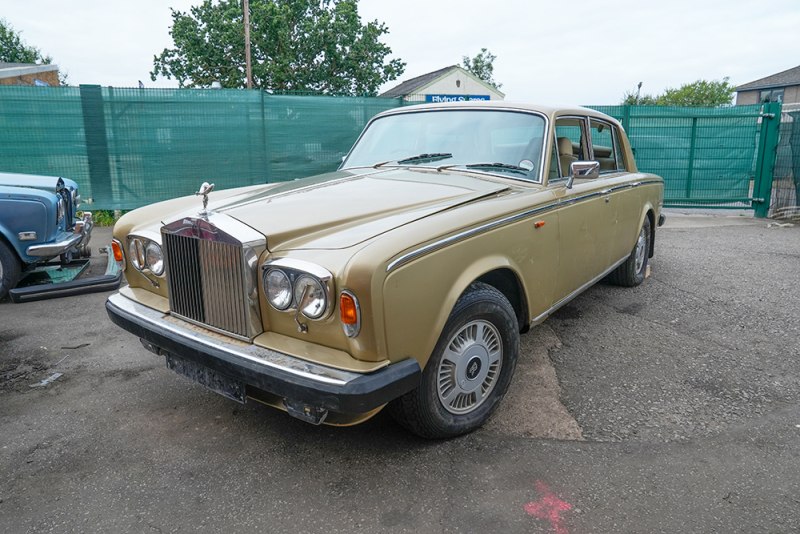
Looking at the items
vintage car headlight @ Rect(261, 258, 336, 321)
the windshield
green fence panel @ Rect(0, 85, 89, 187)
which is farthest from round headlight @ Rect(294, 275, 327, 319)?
green fence panel @ Rect(0, 85, 89, 187)

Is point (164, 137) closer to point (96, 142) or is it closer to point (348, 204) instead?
point (96, 142)

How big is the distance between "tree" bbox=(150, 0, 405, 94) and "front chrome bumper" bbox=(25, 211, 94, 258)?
25068mm

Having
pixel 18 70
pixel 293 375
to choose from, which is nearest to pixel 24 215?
pixel 293 375

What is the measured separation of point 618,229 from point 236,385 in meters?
3.36

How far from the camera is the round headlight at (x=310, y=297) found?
2152 millimetres

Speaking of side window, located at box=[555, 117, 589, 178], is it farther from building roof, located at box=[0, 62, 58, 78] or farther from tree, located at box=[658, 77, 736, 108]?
tree, located at box=[658, 77, 736, 108]

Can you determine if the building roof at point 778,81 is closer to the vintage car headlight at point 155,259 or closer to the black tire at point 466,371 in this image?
the black tire at point 466,371

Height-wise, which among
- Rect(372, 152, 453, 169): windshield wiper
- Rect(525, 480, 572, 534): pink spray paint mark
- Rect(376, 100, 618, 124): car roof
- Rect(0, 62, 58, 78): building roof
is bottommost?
Rect(525, 480, 572, 534): pink spray paint mark

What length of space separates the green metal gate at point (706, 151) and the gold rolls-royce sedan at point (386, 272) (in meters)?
8.21

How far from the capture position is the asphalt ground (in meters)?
2.19

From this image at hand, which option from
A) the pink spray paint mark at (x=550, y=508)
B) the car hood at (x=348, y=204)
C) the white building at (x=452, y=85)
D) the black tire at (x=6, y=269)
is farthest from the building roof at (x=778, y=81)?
the black tire at (x=6, y=269)

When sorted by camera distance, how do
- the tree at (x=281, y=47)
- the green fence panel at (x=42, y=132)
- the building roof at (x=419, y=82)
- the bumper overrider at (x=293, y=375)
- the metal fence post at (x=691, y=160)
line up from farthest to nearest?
the building roof at (x=419, y=82), the tree at (x=281, y=47), the metal fence post at (x=691, y=160), the green fence panel at (x=42, y=132), the bumper overrider at (x=293, y=375)

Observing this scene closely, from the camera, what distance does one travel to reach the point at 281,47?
29047 mm

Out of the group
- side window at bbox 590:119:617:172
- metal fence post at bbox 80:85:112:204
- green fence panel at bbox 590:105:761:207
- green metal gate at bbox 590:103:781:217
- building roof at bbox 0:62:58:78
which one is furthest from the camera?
building roof at bbox 0:62:58:78
